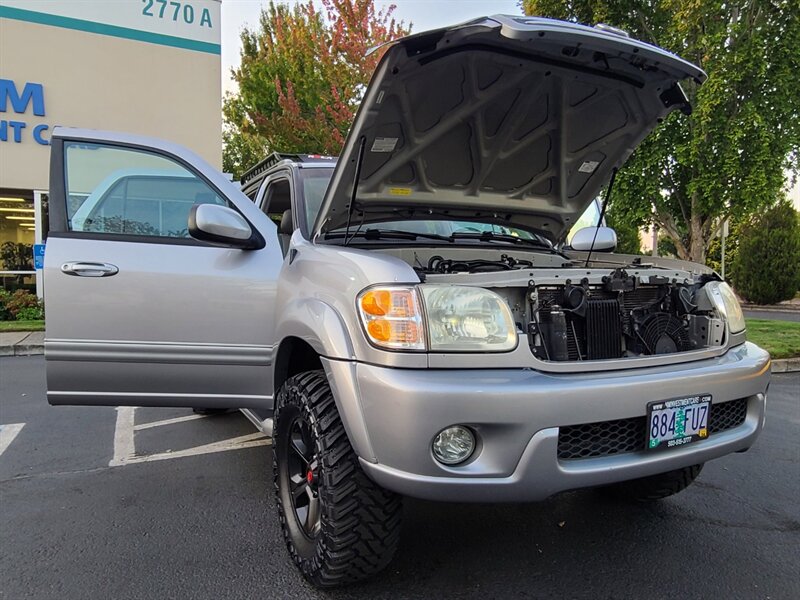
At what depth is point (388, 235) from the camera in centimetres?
297

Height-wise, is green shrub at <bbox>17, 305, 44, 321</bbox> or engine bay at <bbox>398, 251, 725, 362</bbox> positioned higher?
engine bay at <bbox>398, 251, 725, 362</bbox>

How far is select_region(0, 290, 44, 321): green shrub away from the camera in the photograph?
10.3 metres

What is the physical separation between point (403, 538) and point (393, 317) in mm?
1280

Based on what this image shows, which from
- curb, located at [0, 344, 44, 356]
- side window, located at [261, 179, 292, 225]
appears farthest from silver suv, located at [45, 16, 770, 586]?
curb, located at [0, 344, 44, 356]

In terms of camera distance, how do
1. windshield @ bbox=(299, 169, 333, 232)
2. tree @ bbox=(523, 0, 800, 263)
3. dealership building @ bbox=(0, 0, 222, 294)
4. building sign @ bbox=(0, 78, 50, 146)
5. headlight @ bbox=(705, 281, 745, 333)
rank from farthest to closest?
dealership building @ bbox=(0, 0, 222, 294) → building sign @ bbox=(0, 78, 50, 146) → tree @ bbox=(523, 0, 800, 263) → windshield @ bbox=(299, 169, 333, 232) → headlight @ bbox=(705, 281, 745, 333)

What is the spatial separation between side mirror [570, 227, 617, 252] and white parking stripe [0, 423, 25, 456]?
4.12 m

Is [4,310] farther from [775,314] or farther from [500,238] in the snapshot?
[775,314]

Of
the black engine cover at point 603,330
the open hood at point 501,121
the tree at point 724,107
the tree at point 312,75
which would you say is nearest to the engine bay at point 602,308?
the black engine cover at point 603,330

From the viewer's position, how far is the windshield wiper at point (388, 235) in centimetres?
277

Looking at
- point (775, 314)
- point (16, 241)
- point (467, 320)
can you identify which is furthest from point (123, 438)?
point (775, 314)

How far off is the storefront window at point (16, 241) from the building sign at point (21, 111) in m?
1.20

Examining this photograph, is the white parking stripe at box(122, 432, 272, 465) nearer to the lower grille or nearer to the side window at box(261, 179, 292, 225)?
the side window at box(261, 179, 292, 225)

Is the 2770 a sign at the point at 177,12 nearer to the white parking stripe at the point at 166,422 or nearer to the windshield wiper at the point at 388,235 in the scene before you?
the white parking stripe at the point at 166,422

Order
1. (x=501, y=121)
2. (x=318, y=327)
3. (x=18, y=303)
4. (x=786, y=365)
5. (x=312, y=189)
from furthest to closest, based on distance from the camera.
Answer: (x=18, y=303)
(x=786, y=365)
(x=312, y=189)
(x=501, y=121)
(x=318, y=327)
